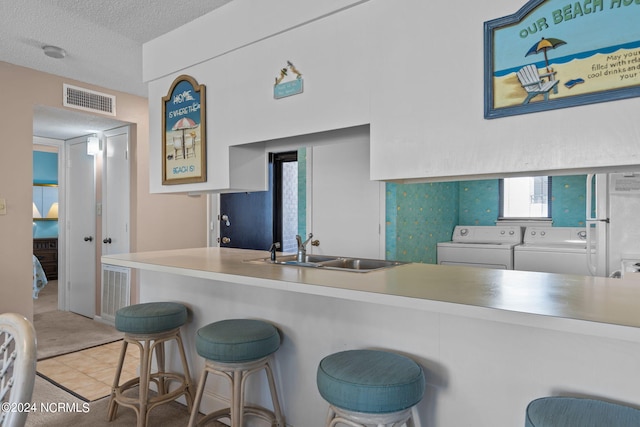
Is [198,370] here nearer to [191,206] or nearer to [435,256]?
[191,206]

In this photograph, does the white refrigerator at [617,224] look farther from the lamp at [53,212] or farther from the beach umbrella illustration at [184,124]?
the lamp at [53,212]

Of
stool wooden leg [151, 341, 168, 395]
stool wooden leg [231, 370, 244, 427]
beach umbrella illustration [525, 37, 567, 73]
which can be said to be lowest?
stool wooden leg [151, 341, 168, 395]

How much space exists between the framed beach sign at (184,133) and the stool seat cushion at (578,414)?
2.06m

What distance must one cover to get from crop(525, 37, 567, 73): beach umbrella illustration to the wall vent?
423 centimetres

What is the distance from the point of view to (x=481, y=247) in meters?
4.50

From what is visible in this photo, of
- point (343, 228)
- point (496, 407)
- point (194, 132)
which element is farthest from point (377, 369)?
point (343, 228)

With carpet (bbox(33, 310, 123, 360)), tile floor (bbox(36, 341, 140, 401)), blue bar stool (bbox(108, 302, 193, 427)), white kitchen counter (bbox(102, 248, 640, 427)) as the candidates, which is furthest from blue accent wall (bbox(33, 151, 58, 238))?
white kitchen counter (bbox(102, 248, 640, 427))

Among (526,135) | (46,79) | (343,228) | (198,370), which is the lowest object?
(198,370)

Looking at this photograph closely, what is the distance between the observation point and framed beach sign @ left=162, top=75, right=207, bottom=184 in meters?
2.49

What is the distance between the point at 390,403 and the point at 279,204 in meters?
3.37

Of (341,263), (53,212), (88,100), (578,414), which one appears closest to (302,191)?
(341,263)

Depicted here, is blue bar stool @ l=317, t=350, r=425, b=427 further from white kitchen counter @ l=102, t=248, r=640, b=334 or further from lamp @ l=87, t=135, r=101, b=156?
lamp @ l=87, t=135, r=101, b=156

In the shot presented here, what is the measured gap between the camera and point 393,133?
5.54ft

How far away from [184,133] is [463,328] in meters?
2.03
